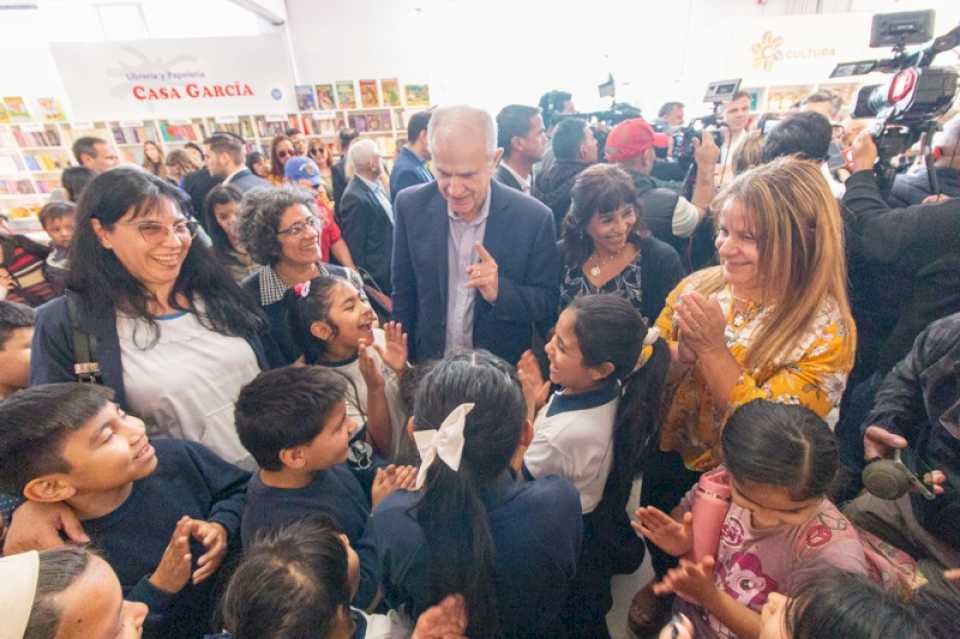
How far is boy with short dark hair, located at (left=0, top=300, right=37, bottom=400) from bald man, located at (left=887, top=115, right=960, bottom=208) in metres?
3.08

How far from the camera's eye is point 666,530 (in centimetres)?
104

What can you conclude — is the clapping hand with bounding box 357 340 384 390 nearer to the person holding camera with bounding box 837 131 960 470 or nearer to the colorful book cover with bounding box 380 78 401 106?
the person holding camera with bounding box 837 131 960 470

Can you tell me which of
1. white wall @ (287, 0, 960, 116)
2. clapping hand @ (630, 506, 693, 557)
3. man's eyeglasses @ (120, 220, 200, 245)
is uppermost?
white wall @ (287, 0, 960, 116)

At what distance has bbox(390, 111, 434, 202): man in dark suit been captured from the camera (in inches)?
117

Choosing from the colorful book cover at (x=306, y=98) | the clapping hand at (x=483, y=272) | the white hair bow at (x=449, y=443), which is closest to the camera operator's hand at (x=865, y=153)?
the clapping hand at (x=483, y=272)

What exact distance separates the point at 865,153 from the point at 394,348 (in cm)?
187

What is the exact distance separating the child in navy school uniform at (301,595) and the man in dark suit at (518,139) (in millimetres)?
2373

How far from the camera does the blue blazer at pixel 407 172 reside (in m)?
2.96

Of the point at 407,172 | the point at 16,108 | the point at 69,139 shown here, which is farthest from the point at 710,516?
the point at 16,108

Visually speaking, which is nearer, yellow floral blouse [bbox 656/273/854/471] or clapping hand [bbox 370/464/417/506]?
yellow floral blouse [bbox 656/273/854/471]

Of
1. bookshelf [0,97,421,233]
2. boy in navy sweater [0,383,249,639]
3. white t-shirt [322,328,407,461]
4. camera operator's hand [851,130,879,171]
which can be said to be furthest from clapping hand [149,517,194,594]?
bookshelf [0,97,421,233]

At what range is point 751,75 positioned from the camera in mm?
6770

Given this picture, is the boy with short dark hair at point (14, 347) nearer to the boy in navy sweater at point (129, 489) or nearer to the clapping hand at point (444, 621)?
the boy in navy sweater at point (129, 489)

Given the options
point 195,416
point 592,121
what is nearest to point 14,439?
point 195,416
